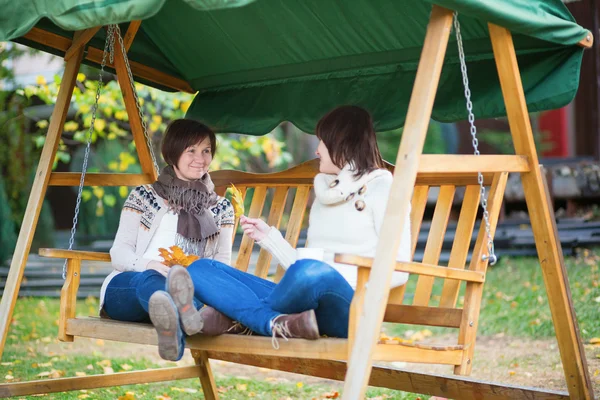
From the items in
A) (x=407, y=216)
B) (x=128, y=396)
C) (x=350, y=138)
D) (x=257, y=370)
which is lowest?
(x=128, y=396)

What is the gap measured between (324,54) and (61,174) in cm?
153

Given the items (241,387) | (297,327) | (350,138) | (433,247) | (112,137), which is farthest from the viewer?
(112,137)

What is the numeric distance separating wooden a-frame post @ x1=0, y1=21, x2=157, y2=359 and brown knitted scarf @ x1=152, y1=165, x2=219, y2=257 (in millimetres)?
538

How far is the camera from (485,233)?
3201 millimetres

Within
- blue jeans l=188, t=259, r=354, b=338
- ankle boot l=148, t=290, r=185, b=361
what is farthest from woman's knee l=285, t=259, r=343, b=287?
ankle boot l=148, t=290, r=185, b=361

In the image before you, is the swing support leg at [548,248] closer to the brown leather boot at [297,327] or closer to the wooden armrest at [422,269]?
the wooden armrest at [422,269]

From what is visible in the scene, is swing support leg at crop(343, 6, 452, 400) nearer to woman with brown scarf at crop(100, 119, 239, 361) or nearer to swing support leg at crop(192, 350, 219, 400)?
woman with brown scarf at crop(100, 119, 239, 361)

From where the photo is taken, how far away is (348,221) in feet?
10.4

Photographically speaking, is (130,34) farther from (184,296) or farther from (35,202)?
(184,296)

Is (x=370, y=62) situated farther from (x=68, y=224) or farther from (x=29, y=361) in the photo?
(x=68, y=224)

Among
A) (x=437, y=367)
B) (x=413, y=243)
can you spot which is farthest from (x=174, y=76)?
(x=437, y=367)

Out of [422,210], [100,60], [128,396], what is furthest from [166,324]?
[100,60]

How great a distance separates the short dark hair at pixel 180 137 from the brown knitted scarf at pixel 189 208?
0.08 meters

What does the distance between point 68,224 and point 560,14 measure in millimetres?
12943
